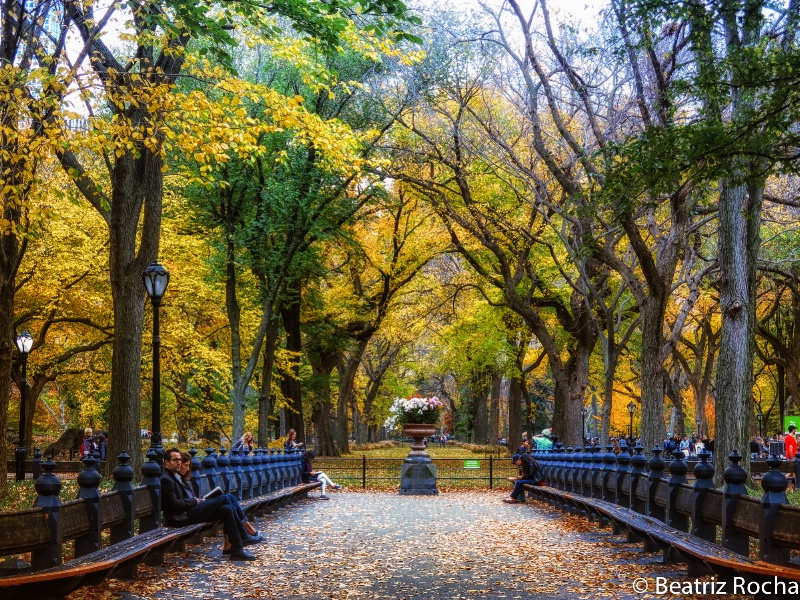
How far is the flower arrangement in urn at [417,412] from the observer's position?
28719mm

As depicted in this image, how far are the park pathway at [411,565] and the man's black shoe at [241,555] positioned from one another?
0.36ft

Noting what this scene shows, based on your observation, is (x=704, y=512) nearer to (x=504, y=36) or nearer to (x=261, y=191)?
(x=504, y=36)

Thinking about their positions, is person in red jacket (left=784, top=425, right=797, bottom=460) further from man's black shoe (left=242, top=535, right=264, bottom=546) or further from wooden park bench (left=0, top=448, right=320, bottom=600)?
wooden park bench (left=0, top=448, right=320, bottom=600)

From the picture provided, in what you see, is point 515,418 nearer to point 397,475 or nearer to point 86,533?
point 397,475

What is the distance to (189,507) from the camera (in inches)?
438

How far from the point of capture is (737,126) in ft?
35.3

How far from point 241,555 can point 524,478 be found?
1268cm

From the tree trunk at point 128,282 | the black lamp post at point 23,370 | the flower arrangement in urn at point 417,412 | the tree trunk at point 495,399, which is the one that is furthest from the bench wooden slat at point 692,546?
the tree trunk at point 495,399

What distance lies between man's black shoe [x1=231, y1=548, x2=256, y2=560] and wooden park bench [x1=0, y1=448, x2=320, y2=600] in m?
0.51

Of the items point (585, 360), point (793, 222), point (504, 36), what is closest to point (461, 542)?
point (504, 36)

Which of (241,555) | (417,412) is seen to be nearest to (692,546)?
(241,555)

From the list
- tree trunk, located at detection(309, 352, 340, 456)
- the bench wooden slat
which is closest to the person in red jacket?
the bench wooden slat

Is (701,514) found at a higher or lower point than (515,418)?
higher

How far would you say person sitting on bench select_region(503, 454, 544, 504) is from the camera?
22.8 metres
